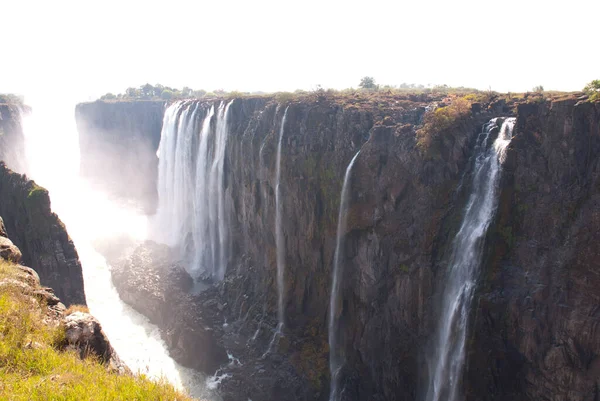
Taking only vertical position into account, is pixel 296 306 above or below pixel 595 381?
below

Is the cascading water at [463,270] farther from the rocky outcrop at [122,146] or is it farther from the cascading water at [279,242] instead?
the rocky outcrop at [122,146]

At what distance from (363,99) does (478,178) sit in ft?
38.0

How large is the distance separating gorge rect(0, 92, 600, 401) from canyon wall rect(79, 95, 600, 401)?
0.07 metres

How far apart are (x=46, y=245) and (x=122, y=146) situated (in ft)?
148

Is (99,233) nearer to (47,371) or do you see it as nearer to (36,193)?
(36,193)

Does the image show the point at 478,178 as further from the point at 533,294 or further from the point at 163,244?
the point at 163,244

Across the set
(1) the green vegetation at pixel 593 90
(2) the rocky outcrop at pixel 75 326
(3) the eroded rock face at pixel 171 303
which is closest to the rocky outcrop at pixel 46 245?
(3) the eroded rock face at pixel 171 303

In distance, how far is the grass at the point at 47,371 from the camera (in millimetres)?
5668

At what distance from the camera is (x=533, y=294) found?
14.9 m

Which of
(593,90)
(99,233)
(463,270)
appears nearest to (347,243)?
(463,270)

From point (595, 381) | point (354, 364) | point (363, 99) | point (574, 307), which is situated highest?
point (363, 99)

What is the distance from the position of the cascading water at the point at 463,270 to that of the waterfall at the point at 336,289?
237 inches

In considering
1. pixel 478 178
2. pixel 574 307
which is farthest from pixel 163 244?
pixel 574 307

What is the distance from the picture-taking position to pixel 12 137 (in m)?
52.7
